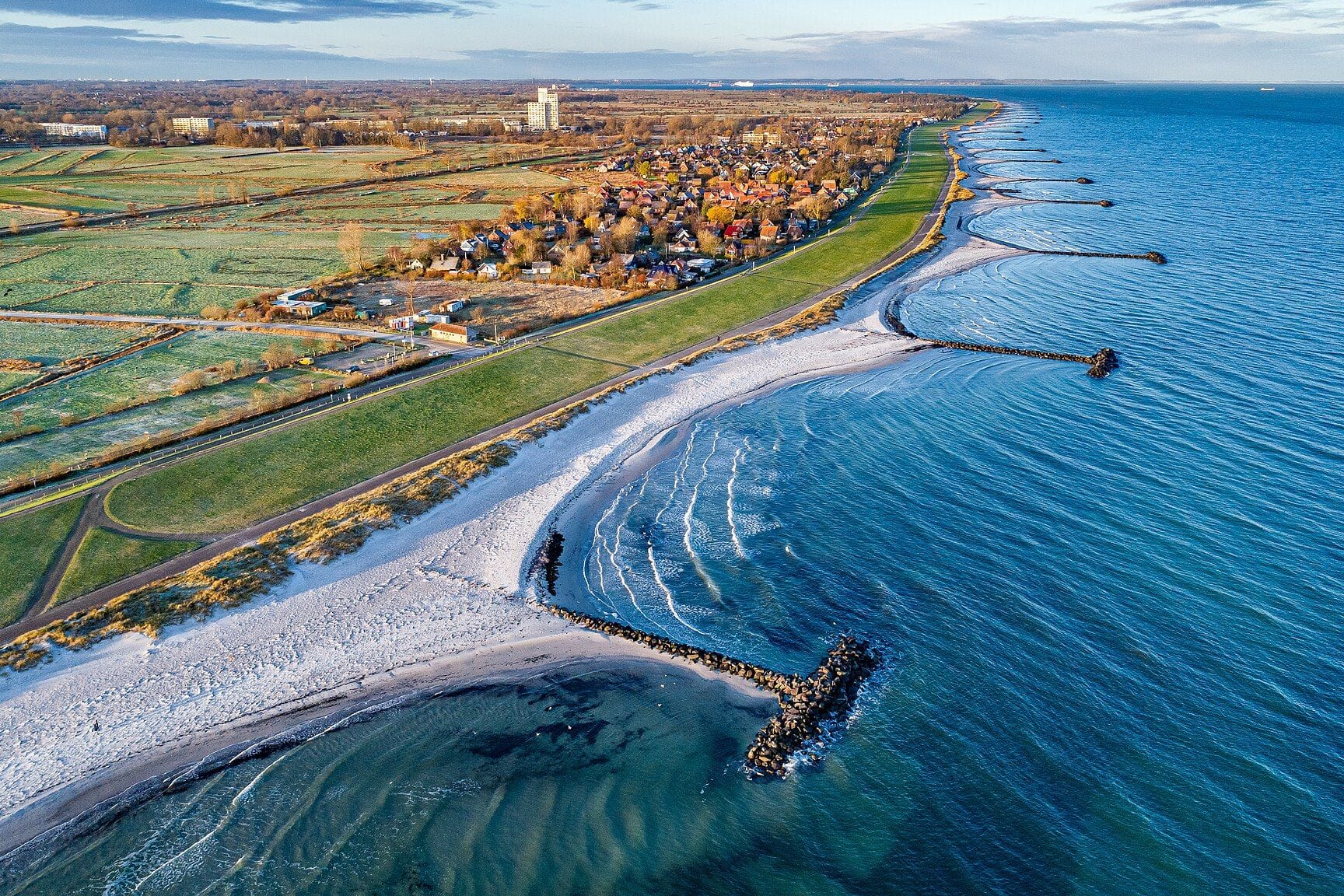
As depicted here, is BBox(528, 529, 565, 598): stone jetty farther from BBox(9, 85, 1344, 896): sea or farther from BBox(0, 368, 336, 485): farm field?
BBox(0, 368, 336, 485): farm field

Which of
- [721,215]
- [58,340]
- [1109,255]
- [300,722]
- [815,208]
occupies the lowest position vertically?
[300,722]

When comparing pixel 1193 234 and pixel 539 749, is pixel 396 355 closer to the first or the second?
pixel 539 749

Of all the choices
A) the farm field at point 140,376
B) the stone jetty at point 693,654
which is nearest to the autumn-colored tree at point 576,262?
the farm field at point 140,376

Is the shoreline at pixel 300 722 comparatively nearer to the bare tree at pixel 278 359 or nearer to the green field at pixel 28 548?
the green field at pixel 28 548

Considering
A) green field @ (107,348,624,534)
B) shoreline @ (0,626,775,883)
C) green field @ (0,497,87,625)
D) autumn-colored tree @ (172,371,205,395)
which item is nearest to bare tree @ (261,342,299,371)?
autumn-colored tree @ (172,371,205,395)

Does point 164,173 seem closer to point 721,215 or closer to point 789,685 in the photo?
point 721,215

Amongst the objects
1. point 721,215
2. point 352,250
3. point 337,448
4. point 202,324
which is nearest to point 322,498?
point 337,448
